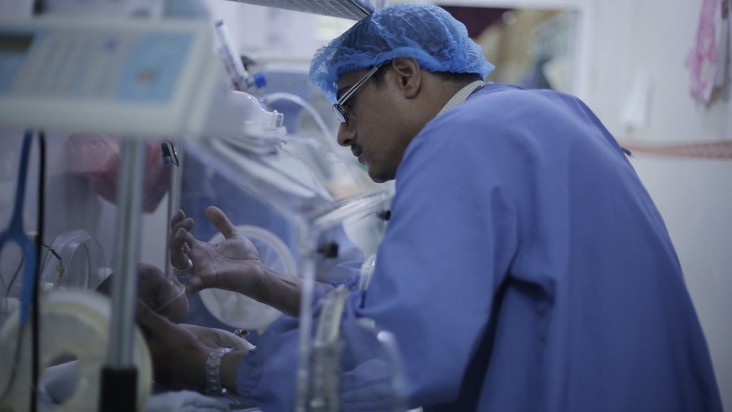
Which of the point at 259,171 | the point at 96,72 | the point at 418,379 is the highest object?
the point at 96,72

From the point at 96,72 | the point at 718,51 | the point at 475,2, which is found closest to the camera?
the point at 96,72

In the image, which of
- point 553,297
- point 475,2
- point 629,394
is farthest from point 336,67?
point 475,2

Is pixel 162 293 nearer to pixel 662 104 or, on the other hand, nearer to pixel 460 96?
pixel 460 96

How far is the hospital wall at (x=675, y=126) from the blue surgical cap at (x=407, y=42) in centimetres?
111

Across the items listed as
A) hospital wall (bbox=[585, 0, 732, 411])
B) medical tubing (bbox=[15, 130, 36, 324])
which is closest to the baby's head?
medical tubing (bbox=[15, 130, 36, 324])

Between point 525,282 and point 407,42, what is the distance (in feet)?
1.75

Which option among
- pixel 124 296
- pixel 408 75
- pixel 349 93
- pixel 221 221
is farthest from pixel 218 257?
pixel 124 296

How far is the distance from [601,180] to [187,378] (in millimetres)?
710

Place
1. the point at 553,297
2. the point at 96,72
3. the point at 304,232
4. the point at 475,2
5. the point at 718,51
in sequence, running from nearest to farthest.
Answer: the point at 96,72 < the point at 304,232 < the point at 553,297 < the point at 718,51 < the point at 475,2

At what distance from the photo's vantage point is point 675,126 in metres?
3.03

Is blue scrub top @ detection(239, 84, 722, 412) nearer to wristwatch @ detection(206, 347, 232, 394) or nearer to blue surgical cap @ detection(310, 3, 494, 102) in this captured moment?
wristwatch @ detection(206, 347, 232, 394)

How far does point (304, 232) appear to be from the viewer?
2.98 ft

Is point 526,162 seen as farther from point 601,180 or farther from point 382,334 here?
point 382,334

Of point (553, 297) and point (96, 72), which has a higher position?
point (96, 72)
